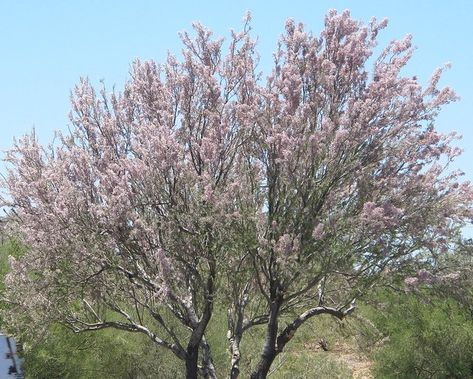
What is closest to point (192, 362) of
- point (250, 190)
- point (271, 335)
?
Answer: point (271, 335)

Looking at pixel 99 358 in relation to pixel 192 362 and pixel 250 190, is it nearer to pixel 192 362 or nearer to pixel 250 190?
pixel 192 362

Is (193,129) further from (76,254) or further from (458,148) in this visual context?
(458,148)

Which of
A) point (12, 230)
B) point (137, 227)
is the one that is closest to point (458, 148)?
point (137, 227)

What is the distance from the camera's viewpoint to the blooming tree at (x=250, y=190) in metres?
12.8

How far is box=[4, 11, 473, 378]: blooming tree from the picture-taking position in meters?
12.8

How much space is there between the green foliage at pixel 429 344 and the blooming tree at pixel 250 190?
41.0ft

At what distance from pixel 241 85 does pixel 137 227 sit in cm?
378

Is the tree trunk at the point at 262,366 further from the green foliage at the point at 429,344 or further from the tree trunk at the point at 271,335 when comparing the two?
the green foliage at the point at 429,344

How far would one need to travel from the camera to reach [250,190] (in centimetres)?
1398

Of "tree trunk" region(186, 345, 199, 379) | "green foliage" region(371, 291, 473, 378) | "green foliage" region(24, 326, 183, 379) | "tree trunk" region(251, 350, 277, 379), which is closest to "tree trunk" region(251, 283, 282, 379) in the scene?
"tree trunk" region(251, 350, 277, 379)

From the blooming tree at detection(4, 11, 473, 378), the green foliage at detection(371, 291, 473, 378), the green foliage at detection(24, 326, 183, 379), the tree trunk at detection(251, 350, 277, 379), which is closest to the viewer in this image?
the blooming tree at detection(4, 11, 473, 378)

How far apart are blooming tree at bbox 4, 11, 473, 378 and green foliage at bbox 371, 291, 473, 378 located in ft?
41.0

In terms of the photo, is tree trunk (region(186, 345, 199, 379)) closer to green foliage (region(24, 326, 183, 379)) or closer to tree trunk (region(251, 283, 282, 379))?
tree trunk (region(251, 283, 282, 379))

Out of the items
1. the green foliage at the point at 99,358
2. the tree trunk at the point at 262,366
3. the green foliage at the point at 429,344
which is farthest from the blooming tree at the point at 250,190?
the green foliage at the point at 429,344
